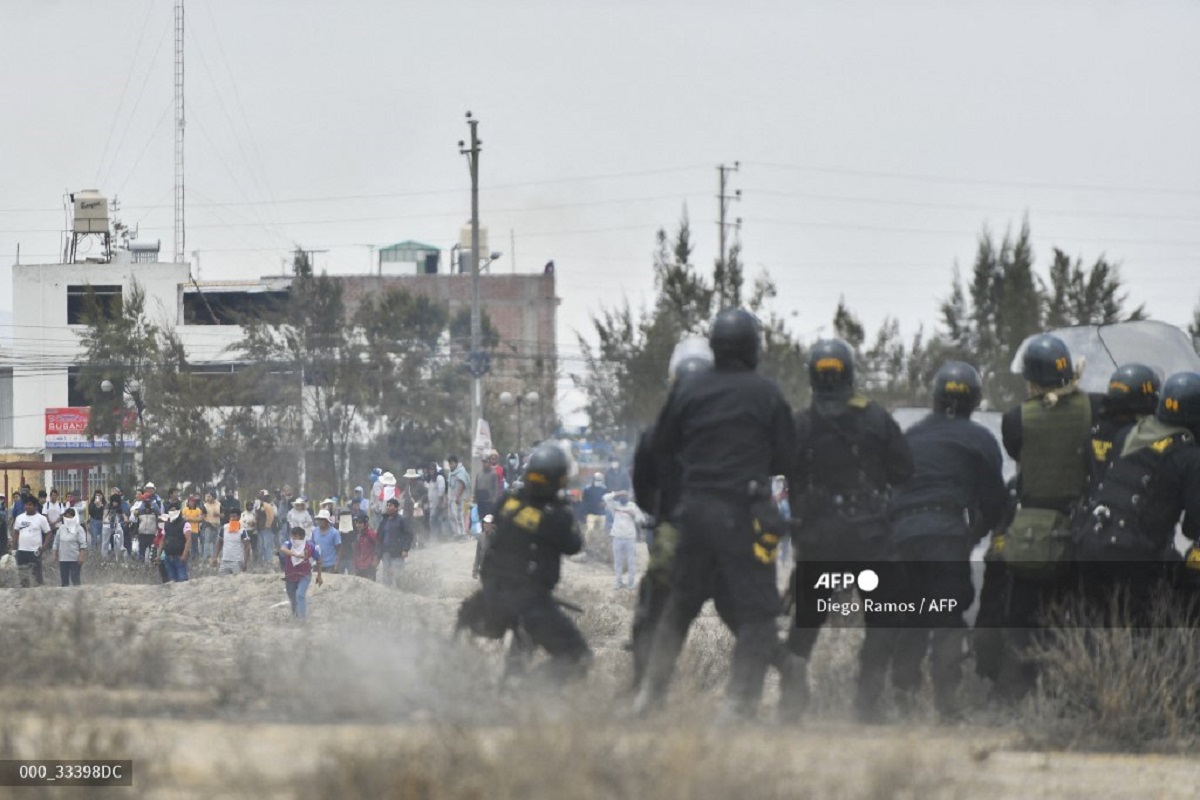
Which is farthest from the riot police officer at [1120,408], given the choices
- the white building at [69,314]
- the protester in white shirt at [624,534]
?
the white building at [69,314]

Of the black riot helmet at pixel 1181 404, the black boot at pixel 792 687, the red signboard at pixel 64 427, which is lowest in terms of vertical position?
the red signboard at pixel 64 427

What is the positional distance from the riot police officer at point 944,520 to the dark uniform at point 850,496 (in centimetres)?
17

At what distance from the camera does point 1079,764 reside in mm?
7988

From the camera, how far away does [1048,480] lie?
31.7ft

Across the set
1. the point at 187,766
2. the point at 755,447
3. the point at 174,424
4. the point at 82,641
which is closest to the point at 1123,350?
the point at 755,447

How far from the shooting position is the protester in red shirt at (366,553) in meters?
26.1

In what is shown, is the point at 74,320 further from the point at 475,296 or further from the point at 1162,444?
the point at 1162,444

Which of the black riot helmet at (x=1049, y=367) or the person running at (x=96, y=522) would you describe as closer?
the black riot helmet at (x=1049, y=367)

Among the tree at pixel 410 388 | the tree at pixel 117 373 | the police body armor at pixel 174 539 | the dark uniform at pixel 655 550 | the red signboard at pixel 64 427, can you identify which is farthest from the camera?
the red signboard at pixel 64 427

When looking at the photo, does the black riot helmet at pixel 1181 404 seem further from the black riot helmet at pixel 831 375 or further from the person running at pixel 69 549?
the person running at pixel 69 549

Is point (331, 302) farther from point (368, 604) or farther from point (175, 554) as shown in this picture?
point (368, 604)

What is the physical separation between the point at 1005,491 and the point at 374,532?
18221 mm

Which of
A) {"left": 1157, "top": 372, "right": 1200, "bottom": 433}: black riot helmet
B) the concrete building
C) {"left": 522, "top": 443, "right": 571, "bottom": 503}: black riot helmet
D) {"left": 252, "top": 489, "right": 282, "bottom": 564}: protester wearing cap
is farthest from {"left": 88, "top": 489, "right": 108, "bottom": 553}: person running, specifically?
the concrete building

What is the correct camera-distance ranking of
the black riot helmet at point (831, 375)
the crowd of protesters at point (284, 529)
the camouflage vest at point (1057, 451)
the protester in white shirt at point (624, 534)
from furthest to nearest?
1. the protester in white shirt at point (624, 534)
2. the crowd of protesters at point (284, 529)
3. the camouflage vest at point (1057, 451)
4. the black riot helmet at point (831, 375)
